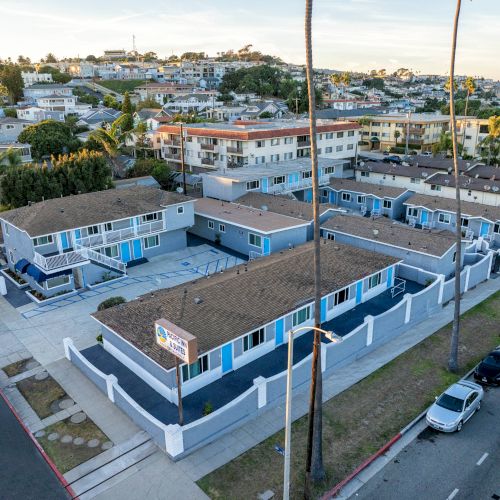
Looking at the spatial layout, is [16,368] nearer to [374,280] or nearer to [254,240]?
[254,240]

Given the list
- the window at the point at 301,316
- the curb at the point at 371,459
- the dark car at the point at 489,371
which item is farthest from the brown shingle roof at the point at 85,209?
the dark car at the point at 489,371

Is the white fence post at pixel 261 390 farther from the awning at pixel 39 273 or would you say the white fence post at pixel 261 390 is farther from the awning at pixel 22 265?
the awning at pixel 22 265

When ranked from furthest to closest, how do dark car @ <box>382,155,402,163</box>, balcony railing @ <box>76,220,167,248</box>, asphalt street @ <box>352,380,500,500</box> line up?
1. dark car @ <box>382,155,402,163</box>
2. balcony railing @ <box>76,220,167,248</box>
3. asphalt street @ <box>352,380,500,500</box>

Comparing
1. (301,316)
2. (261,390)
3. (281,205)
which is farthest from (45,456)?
(281,205)

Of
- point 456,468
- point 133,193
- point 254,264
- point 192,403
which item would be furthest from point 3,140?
point 456,468

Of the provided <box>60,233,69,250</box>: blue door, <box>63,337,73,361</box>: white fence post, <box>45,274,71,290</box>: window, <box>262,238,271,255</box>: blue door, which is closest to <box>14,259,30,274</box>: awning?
<box>45,274,71,290</box>: window

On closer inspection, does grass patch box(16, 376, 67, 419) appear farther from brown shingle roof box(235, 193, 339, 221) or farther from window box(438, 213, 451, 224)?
window box(438, 213, 451, 224)
